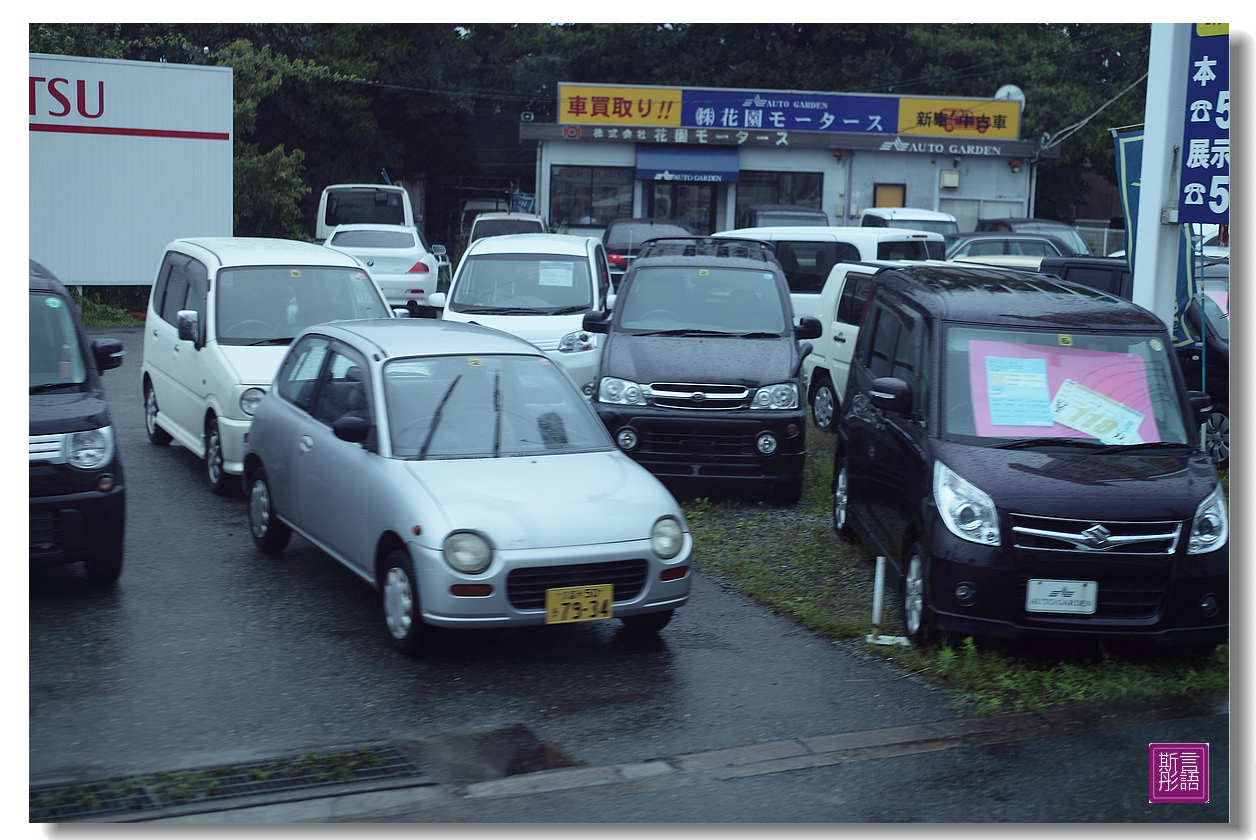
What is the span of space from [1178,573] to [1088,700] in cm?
75

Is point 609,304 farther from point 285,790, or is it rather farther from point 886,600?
point 285,790

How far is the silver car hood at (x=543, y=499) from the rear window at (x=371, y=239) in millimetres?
15340

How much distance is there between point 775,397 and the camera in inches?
373

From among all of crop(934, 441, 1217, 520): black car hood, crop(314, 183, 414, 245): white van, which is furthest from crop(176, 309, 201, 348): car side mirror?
crop(314, 183, 414, 245): white van

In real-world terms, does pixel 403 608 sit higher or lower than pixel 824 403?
lower

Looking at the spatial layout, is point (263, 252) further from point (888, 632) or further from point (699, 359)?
point (888, 632)

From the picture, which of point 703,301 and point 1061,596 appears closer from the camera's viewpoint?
point 1061,596

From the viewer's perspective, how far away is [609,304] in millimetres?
12133

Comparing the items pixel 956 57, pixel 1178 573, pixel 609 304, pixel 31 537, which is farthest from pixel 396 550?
pixel 956 57

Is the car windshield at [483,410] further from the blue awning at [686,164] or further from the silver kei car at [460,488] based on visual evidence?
the blue awning at [686,164]

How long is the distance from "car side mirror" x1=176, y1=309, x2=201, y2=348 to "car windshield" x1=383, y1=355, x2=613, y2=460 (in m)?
3.41

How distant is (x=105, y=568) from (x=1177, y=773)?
5370 mm

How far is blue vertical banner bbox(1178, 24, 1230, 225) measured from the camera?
8.05 meters

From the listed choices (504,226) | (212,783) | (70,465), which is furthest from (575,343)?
(504,226)
